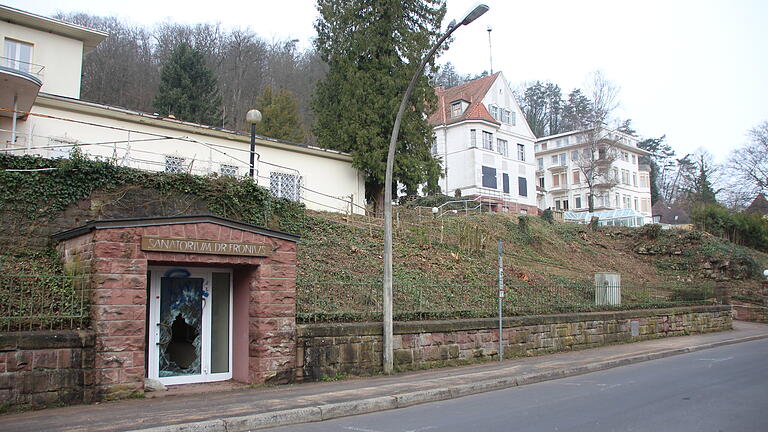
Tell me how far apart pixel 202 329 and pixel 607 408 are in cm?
740

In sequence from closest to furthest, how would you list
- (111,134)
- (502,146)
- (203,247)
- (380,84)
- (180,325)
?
(203,247), (180,325), (111,134), (380,84), (502,146)

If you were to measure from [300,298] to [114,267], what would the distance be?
14.2 feet

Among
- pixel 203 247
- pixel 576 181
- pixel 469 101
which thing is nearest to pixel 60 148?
pixel 203 247

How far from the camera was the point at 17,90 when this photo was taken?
17.9m

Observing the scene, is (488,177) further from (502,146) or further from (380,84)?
(380,84)

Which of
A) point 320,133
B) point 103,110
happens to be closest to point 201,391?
point 103,110

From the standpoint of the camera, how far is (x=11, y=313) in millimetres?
9328

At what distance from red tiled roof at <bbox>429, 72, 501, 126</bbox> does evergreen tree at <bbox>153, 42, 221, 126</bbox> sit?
17143 millimetres

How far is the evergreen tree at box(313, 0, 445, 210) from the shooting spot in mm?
26531

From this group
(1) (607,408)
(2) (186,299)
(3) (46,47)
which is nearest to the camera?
(1) (607,408)

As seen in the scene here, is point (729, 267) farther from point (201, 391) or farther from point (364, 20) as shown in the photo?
point (201, 391)

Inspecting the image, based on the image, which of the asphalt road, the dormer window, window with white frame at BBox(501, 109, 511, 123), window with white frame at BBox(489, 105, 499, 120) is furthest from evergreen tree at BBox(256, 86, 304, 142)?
the asphalt road

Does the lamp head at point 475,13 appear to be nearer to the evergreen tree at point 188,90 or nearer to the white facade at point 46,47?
the white facade at point 46,47

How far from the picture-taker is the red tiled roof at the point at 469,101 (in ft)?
159
